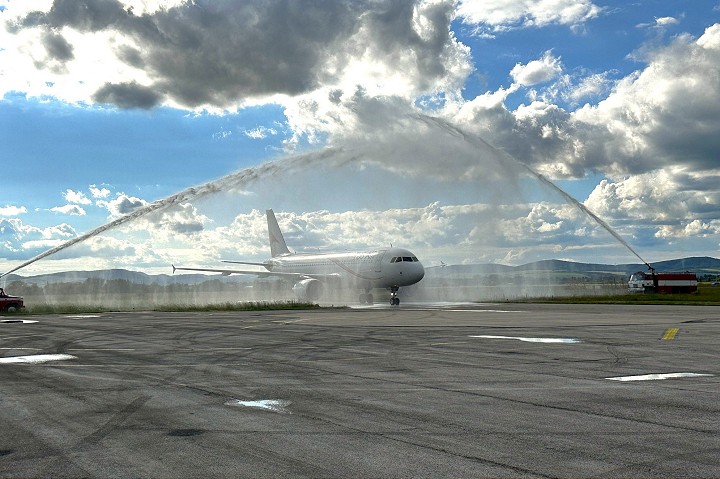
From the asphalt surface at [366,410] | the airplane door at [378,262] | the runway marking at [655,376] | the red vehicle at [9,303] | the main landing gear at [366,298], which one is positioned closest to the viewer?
the asphalt surface at [366,410]

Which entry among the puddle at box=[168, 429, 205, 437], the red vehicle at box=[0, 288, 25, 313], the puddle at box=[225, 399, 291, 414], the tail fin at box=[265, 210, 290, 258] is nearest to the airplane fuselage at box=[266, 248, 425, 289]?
the tail fin at box=[265, 210, 290, 258]

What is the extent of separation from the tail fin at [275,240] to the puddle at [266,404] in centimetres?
7495

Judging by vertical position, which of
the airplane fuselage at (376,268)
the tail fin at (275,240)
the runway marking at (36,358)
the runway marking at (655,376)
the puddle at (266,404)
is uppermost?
the tail fin at (275,240)

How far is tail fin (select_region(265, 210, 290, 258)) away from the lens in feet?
287

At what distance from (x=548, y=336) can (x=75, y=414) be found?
18.2 meters

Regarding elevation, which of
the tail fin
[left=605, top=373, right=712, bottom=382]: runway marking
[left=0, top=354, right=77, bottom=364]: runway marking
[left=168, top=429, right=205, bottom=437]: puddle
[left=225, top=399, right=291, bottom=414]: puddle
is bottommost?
[left=605, top=373, right=712, bottom=382]: runway marking

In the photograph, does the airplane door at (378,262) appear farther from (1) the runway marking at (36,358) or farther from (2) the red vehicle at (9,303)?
(1) the runway marking at (36,358)

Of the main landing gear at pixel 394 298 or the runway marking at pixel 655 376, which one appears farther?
the main landing gear at pixel 394 298

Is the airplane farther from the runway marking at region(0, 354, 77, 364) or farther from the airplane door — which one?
the runway marking at region(0, 354, 77, 364)

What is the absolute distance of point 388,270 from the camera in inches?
2325

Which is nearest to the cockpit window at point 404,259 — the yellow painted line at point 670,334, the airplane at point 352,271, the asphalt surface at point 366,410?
the airplane at point 352,271

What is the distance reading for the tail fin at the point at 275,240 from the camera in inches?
3450

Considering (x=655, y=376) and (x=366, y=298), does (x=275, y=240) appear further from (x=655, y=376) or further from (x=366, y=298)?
(x=655, y=376)

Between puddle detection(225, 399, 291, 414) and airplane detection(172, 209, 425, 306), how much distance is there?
4652 cm
